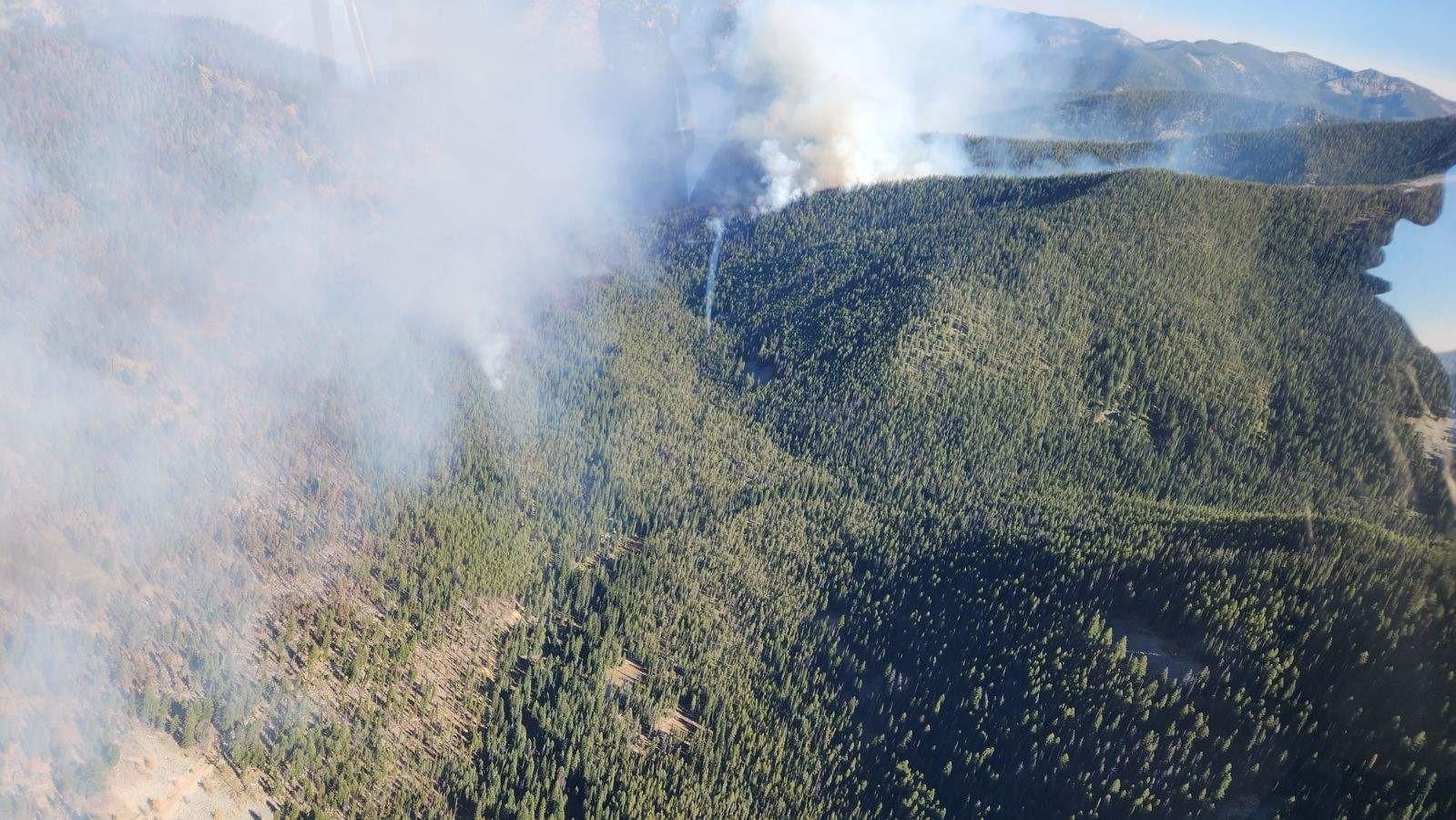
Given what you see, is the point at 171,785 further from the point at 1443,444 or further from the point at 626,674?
the point at 1443,444

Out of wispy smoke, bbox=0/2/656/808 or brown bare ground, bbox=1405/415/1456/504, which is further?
wispy smoke, bbox=0/2/656/808

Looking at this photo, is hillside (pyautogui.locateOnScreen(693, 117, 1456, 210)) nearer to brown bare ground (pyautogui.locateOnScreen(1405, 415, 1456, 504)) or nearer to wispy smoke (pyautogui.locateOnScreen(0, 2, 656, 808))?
wispy smoke (pyautogui.locateOnScreen(0, 2, 656, 808))

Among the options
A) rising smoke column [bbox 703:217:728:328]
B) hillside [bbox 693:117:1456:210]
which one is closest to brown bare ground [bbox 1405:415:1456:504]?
rising smoke column [bbox 703:217:728:328]

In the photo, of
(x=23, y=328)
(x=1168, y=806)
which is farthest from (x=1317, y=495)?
(x=23, y=328)

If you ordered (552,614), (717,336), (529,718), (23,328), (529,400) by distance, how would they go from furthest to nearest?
(717,336) < (529,400) < (552,614) < (23,328) < (529,718)

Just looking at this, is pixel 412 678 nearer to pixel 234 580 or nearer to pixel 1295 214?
pixel 234 580

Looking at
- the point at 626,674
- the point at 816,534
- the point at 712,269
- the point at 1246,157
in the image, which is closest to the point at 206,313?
the point at 626,674
